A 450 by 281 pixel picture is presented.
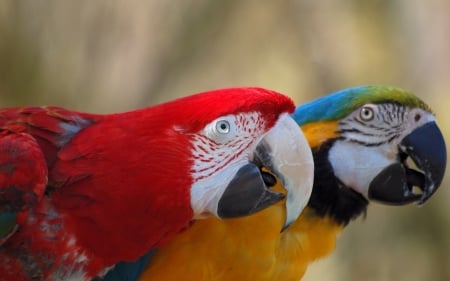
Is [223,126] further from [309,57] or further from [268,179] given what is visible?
[309,57]

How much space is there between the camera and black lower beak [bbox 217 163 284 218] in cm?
138

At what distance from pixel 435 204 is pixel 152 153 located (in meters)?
2.45

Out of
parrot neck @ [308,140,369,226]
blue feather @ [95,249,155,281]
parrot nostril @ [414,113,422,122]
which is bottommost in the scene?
blue feather @ [95,249,155,281]

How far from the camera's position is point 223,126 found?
1405 millimetres

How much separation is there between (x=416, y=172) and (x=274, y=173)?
0.57 metres

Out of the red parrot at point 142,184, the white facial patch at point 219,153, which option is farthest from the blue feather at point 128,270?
the white facial patch at point 219,153

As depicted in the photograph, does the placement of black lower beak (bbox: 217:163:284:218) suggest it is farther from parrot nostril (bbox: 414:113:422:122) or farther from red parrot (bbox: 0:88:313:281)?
parrot nostril (bbox: 414:113:422:122)

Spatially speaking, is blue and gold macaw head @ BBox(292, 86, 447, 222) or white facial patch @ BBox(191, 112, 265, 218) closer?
white facial patch @ BBox(191, 112, 265, 218)

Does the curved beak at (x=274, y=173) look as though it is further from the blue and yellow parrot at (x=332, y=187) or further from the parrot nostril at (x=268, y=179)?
the blue and yellow parrot at (x=332, y=187)

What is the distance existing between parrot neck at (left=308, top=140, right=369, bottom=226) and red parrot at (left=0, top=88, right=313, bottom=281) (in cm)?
39

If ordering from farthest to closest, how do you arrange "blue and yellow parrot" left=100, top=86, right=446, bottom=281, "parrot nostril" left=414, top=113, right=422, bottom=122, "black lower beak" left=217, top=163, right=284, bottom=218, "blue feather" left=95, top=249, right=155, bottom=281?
"parrot nostril" left=414, top=113, right=422, bottom=122, "blue and yellow parrot" left=100, top=86, right=446, bottom=281, "blue feather" left=95, top=249, right=155, bottom=281, "black lower beak" left=217, top=163, right=284, bottom=218

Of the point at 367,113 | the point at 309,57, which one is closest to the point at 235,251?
the point at 367,113

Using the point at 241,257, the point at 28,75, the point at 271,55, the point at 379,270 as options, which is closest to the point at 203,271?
the point at 241,257

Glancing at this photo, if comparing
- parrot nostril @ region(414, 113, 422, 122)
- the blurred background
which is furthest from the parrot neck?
the blurred background
